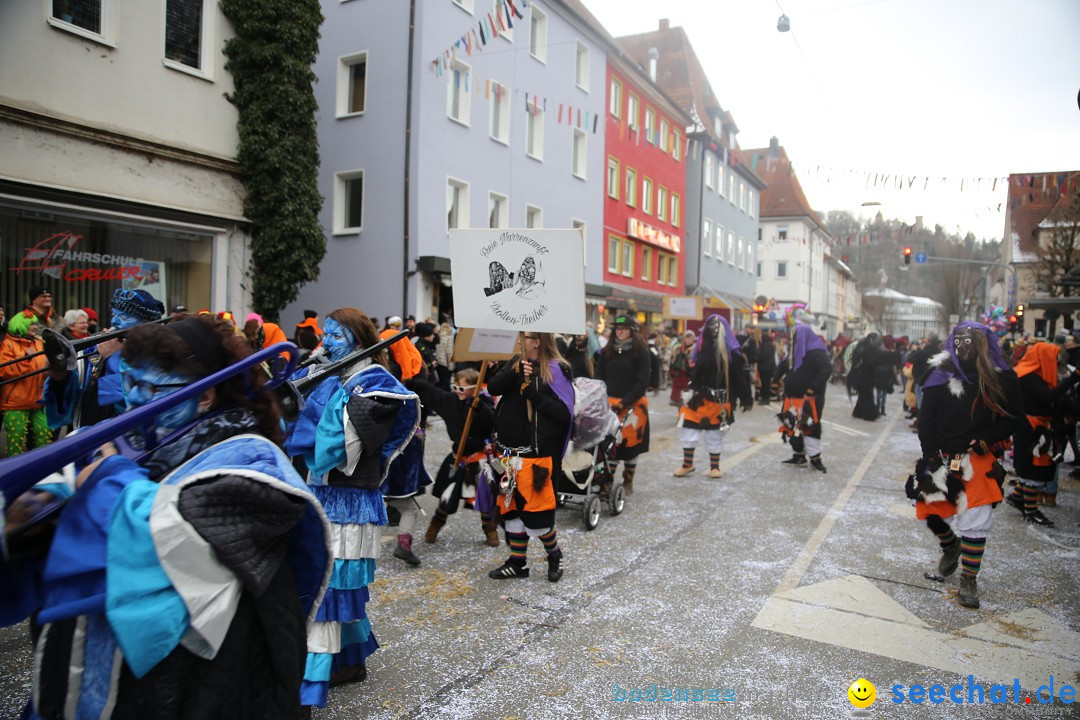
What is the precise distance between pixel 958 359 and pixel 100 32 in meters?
12.3

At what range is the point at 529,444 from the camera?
4980 millimetres

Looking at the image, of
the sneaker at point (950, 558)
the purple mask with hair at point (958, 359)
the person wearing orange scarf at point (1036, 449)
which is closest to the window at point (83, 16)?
the purple mask with hair at point (958, 359)

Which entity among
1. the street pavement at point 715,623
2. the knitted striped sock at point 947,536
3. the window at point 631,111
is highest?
the window at point 631,111

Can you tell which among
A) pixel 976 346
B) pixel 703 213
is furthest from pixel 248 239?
pixel 703 213

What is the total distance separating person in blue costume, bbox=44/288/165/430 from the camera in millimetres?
4477

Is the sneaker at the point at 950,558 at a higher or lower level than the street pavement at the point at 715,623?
higher

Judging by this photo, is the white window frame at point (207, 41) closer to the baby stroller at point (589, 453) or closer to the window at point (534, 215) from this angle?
the baby stroller at point (589, 453)

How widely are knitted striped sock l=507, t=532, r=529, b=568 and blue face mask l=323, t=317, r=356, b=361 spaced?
81.5 inches

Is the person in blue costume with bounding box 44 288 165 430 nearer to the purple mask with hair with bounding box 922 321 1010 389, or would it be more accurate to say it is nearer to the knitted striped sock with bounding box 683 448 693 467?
the purple mask with hair with bounding box 922 321 1010 389

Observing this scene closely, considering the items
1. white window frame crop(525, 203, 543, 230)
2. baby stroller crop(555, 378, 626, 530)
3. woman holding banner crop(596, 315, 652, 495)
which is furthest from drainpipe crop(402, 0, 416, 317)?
baby stroller crop(555, 378, 626, 530)

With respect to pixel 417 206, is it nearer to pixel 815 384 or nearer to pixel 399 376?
pixel 815 384

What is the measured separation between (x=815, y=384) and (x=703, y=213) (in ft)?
101

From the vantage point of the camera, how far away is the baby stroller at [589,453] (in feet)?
21.1

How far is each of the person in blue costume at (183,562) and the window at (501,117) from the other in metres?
20.4
